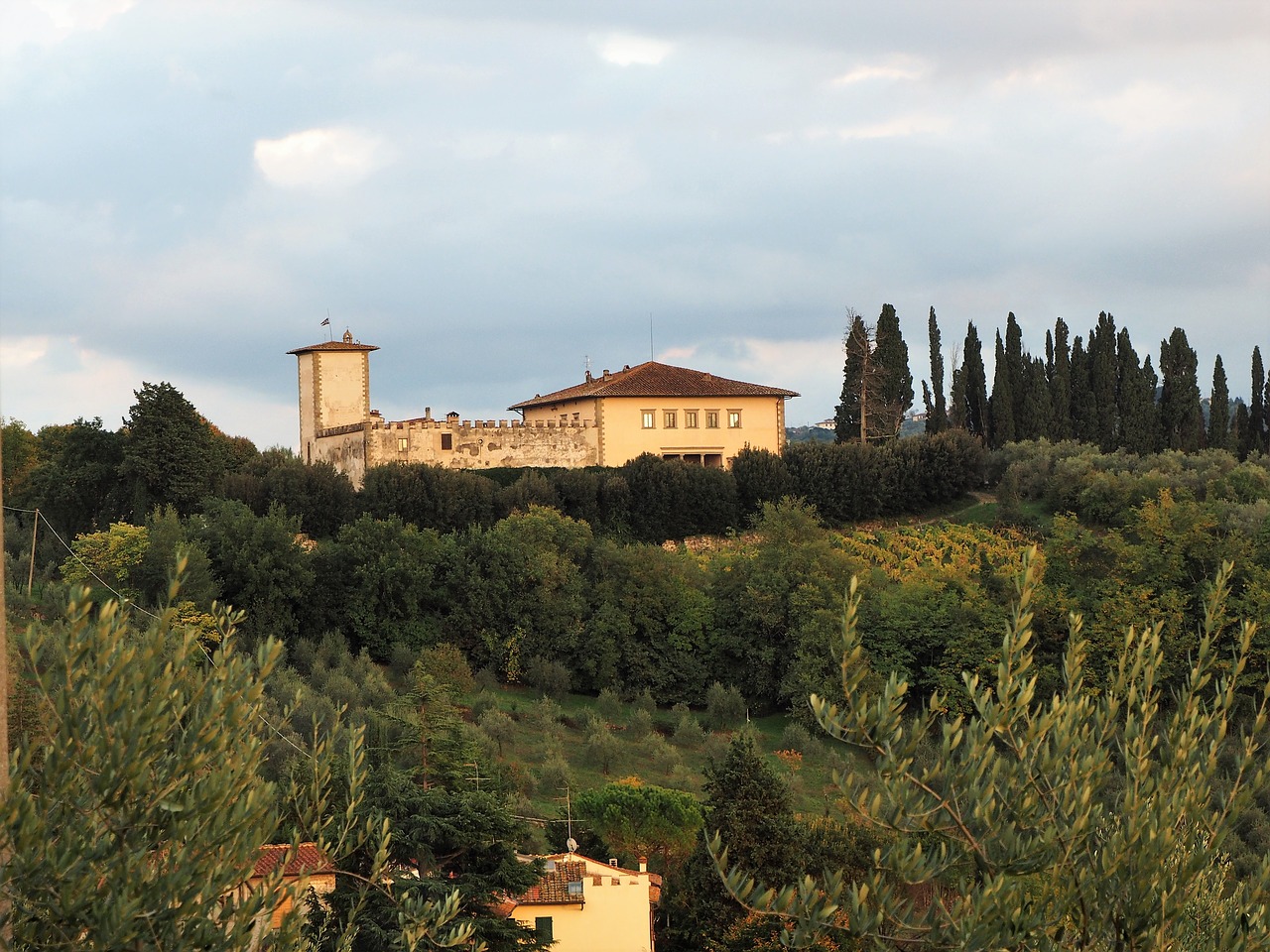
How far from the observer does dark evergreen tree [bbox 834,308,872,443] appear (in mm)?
60188

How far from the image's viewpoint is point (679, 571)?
46.0m

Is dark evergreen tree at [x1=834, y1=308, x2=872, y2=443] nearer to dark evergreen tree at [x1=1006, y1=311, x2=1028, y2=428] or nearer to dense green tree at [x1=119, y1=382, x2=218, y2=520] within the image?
dark evergreen tree at [x1=1006, y1=311, x2=1028, y2=428]

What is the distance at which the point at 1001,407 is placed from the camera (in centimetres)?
6159

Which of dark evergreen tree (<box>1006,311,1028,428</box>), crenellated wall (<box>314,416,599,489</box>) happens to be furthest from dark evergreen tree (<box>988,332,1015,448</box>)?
crenellated wall (<box>314,416,599,489</box>)

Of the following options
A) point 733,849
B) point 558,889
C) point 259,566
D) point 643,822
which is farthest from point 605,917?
point 259,566

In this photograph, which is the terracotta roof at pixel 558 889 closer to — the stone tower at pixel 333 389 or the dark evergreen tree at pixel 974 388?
the stone tower at pixel 333 389

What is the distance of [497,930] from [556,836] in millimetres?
10283

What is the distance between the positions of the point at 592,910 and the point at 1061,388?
44.0 metres

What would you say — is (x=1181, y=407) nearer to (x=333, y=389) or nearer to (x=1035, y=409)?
(x=1035, y=409)

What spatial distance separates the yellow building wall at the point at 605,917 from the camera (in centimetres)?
2297

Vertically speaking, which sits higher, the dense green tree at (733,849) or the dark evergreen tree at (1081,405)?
the dark evergreen tree at (1081,405)

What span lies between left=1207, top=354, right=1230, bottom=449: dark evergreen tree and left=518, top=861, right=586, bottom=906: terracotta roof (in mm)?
46933

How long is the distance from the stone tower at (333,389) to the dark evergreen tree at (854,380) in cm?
1900

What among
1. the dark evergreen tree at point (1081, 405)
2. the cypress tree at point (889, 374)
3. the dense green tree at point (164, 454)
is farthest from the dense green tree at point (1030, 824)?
the dark evergreen tree at point (1081, 405)
